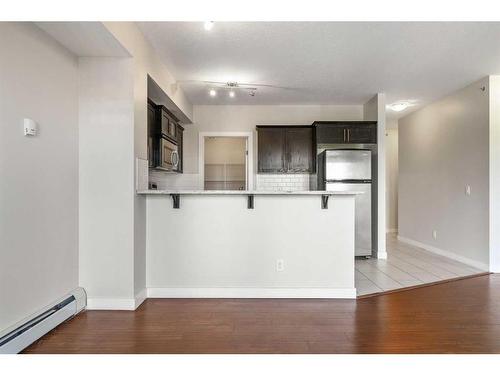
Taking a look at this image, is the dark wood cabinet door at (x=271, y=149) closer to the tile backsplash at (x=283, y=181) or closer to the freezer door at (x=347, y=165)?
the tile backsplash at (x=283, y=181)

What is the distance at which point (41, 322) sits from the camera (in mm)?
2328

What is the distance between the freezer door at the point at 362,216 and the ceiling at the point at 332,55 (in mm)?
1406

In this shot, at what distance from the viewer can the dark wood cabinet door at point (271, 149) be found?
550cm

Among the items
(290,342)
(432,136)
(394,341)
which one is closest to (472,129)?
(432,136)

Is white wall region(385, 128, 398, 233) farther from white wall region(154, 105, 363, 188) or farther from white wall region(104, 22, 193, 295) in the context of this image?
white wall region(104, 22, 193, 295)

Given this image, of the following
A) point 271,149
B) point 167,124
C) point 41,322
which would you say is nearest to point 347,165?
point 271,149

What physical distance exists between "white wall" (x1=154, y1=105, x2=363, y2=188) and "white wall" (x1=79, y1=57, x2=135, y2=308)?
9.38 ft

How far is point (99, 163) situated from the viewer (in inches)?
114

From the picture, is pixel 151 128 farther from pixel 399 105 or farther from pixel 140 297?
pixel 399 105

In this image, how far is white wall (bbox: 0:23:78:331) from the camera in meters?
2.08

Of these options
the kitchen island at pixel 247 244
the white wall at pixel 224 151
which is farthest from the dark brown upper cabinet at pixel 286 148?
the kitchen island at pixel 247 244

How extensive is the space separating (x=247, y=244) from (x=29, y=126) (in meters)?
2.00

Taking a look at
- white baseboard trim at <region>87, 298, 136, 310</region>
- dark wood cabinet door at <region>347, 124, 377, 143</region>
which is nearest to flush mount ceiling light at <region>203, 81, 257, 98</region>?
dark wood cabinet door at <region>347, 124, 377, 143</region>
